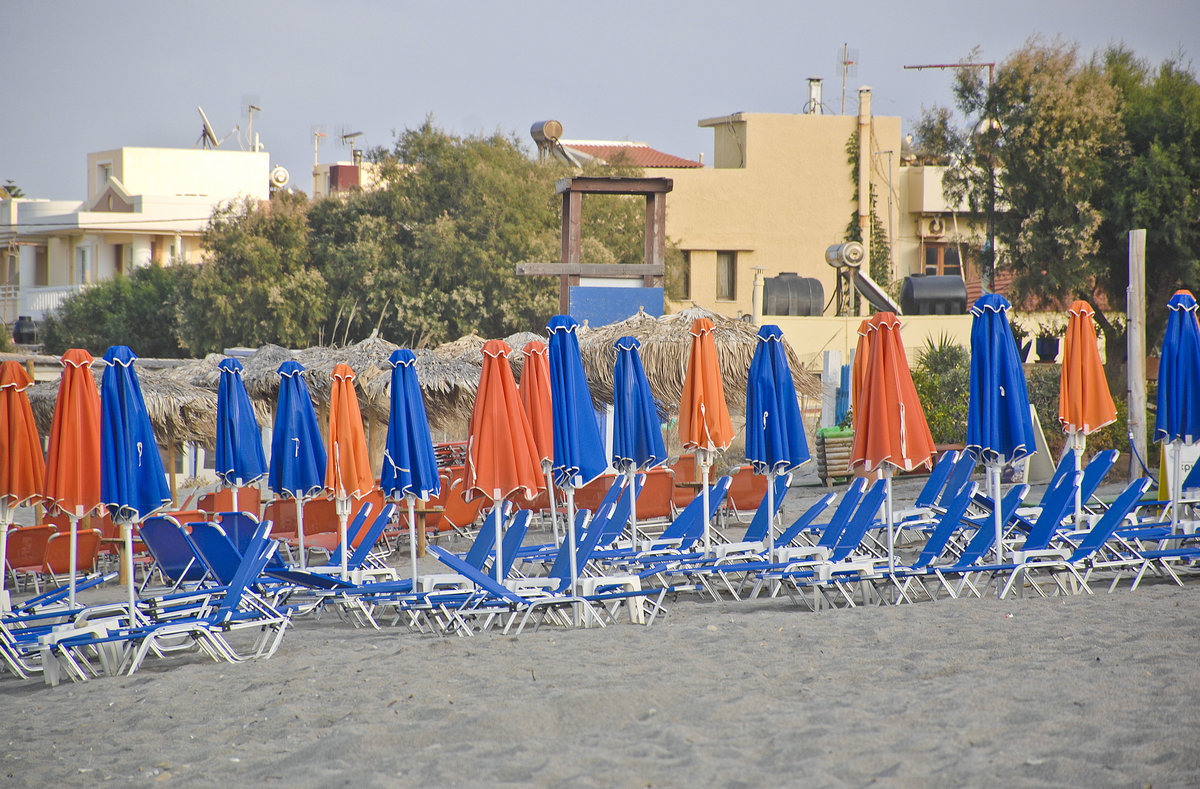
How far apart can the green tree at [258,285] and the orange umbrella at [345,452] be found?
75.6 ft

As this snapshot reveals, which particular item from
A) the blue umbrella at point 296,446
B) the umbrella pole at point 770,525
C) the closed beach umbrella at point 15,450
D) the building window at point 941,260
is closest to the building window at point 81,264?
the building window at point 941,260

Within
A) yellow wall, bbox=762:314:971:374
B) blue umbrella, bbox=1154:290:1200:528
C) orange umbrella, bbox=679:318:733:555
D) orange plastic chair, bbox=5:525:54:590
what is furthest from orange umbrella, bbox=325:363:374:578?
yellow wall, bbox=762:314:971:374

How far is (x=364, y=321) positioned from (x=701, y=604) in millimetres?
24699

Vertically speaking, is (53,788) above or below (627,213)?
below

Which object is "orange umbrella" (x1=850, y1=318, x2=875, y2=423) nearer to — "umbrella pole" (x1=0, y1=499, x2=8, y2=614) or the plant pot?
"umbrella pole" (x1=0, y1=499, x2=8, y2=614)

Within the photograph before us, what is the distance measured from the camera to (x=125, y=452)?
7574 mm

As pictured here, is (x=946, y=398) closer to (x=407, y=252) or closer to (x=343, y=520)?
(x=343, y=520)

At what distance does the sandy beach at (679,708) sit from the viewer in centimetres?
448

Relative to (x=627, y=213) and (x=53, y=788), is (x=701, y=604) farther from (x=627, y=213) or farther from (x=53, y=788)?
(x=627, y=213)

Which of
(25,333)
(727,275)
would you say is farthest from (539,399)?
(25,333)

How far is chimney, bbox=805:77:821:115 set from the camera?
3841 centimetres

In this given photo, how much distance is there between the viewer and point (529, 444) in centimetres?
799

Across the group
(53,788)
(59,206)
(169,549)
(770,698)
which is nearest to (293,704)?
(53,788)

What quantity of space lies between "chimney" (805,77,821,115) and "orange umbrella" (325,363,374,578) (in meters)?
31.7
